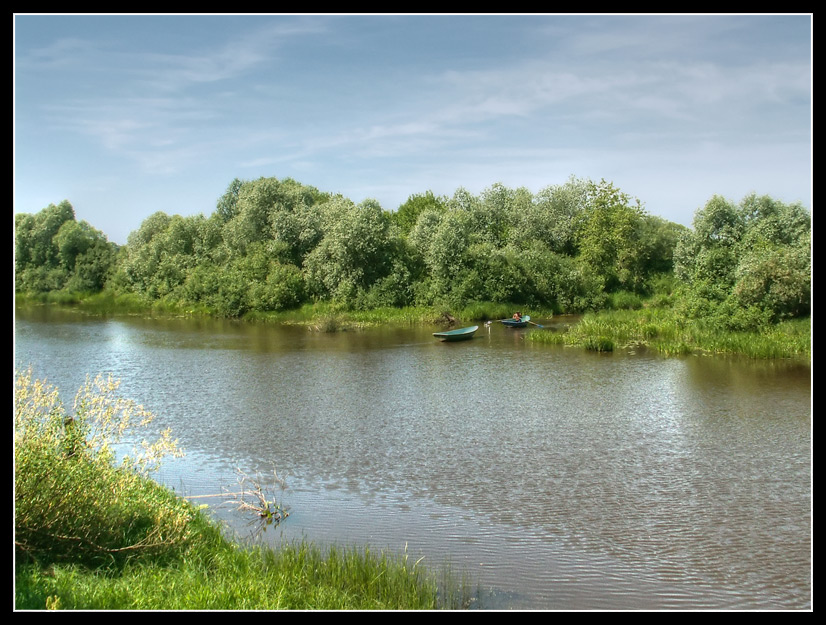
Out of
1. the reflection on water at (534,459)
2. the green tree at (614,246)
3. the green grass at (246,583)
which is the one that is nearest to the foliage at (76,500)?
the green grass at (246,583)

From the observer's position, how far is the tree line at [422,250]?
39.4 metres

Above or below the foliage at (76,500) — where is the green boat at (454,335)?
above

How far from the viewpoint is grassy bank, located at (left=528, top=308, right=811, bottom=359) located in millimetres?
25375

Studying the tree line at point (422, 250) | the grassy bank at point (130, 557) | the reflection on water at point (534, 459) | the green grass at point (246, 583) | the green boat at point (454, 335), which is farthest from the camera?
the tree line at point (422, 250)

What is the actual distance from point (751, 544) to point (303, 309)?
1526 inches

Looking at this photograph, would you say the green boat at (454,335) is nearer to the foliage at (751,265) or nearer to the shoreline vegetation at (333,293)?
the shoreline vegetation at (333,293)

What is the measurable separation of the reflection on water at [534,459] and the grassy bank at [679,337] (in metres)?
1.09

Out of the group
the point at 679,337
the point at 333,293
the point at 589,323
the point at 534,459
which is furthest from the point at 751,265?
the point at 333,293

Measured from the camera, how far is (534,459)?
13.9 m

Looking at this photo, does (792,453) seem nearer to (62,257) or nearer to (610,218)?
(62,257)
